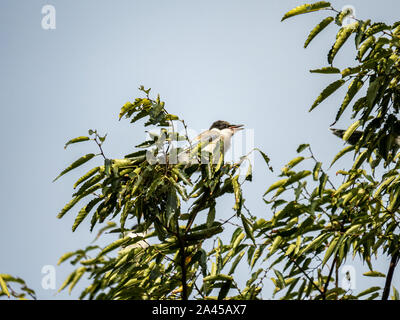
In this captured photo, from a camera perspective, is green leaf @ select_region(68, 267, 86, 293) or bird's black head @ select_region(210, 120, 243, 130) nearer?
green leaf @ select_region(68, 267, 86, 293)

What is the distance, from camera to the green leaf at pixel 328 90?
3.45m

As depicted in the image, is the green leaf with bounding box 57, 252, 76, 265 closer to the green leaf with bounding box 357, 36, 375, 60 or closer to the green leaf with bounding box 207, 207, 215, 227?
the green leaf with bounding box 207, 207, 215, 227

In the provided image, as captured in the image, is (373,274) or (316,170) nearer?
(316,170)

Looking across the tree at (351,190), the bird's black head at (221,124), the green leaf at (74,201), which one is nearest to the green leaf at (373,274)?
the tree at (351,190)

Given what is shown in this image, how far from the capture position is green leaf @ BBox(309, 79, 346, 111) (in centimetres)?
345

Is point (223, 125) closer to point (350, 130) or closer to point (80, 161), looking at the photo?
point (350, 130)

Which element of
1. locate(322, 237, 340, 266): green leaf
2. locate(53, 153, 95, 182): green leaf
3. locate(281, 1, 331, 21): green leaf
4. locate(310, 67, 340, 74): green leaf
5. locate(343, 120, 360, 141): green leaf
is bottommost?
locate(322, 237, 340, 266): green leaf

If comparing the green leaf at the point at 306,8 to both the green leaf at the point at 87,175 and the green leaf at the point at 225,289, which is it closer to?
the green leaf at the point at 87,175

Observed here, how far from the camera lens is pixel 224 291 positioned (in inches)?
150

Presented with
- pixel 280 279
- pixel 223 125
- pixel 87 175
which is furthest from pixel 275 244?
pixel 223 125

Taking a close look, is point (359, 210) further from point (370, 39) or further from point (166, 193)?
point (166, 193)

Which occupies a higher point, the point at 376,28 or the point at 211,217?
the point at 376,28

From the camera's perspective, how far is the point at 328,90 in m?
3.46

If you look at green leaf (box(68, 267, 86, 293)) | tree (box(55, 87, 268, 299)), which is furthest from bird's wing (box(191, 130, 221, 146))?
green leaf (box(68, 267, 86, 293))
